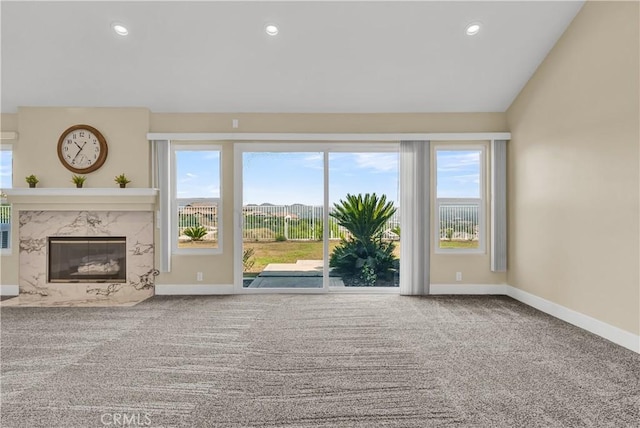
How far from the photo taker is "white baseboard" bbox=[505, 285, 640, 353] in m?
2.80

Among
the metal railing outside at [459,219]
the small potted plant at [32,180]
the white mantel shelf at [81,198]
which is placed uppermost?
the small potted plant at [32,180]

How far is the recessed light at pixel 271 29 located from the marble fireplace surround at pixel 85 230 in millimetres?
2519

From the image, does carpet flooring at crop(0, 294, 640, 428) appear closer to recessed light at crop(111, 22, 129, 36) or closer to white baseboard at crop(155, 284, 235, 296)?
white baseboard at crop(155, 284, 235, 296)

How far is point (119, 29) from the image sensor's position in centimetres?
347

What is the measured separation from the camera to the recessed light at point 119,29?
3.44m

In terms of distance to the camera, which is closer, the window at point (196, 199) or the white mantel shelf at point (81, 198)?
the white mantel shelf at point (81, 198)

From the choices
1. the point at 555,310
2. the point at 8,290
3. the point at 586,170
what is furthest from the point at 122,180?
the point at 555,310

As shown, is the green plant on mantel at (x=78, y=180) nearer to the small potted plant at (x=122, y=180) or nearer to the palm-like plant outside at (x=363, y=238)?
the small potted plant at (x=122, y=180)

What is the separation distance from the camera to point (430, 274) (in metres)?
4.74

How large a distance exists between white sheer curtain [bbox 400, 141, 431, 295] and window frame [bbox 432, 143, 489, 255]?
18 cm

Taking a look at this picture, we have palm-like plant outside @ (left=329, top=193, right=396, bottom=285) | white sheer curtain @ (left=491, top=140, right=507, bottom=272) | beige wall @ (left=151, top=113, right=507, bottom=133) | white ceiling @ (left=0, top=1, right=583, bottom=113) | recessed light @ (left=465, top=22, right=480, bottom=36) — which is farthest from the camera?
palm-like plant outside @ (left=329, top=193, right=396, bottom=285)

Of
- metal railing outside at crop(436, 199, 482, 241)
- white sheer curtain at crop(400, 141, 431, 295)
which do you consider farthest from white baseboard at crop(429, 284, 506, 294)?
metal railing outside at crop(436, 199, 482, 241)

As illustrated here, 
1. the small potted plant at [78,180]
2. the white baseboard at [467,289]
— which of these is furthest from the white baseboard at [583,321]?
the small potted plant at [78,180]

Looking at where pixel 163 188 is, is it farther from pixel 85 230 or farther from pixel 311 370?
pixel 311 370
